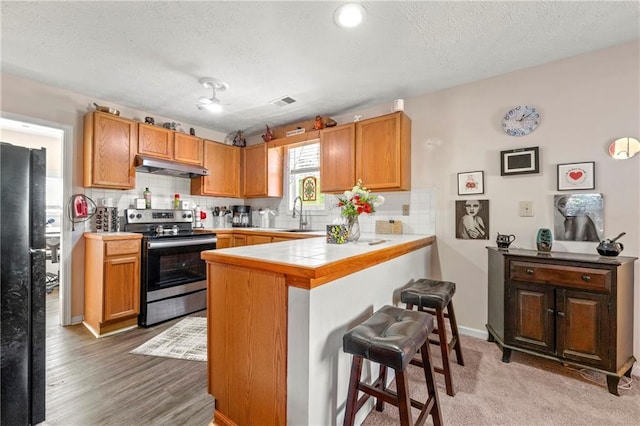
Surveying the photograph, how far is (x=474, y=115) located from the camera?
2.69 metres

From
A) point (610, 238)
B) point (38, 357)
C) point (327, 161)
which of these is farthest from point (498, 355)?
point (38, 357)

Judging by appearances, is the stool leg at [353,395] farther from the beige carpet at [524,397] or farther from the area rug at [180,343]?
the area rug at [180,343]

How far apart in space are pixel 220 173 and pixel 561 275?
4.01m

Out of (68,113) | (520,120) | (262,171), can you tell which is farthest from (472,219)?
(68,113)

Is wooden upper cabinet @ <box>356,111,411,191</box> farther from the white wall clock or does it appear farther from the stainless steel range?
the stainless steel range

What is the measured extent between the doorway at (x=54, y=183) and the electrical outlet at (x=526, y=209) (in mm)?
4477

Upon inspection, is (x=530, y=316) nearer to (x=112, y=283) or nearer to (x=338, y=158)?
(x=338, y=158)

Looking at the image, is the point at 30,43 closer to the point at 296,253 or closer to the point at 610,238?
the point at 296,253

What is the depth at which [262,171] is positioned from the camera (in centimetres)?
412

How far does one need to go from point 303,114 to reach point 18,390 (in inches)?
133

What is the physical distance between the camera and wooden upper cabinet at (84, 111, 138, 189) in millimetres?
2904

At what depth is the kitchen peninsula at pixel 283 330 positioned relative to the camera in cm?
116

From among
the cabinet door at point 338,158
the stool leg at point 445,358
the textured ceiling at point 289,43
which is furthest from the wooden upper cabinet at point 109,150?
the stool leg at point 445,358

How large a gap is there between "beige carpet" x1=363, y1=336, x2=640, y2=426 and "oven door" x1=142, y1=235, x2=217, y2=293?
97.5 inches
